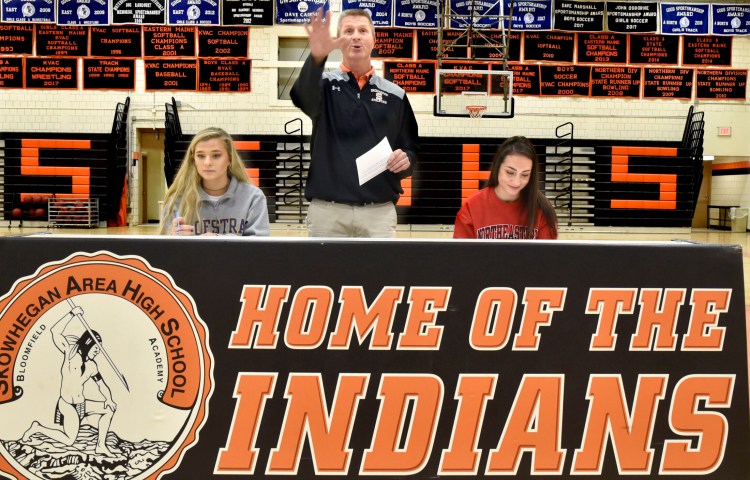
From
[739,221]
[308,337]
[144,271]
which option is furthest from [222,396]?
[739,221]

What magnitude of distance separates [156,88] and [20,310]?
1256 cm

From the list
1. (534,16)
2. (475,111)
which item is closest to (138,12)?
(475,111)

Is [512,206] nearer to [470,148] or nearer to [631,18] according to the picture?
[470,148]

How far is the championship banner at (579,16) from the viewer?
12836 millimetres

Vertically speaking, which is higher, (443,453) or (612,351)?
(612,351)

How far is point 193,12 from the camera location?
12.7 meters

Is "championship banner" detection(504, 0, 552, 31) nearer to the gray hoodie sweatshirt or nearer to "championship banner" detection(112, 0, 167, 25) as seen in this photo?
"championship banner" detection(112, 0, 167, 25)

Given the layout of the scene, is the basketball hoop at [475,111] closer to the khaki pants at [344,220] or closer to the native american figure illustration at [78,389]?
the khaki pants at [344,220]

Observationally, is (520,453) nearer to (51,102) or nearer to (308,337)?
(308,337)

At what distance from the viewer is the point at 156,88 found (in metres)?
13.1

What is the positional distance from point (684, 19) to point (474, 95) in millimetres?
5150

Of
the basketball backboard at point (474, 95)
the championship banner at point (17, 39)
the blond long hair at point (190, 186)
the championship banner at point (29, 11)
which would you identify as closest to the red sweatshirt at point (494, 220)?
the blond long hair at point (190, 186)

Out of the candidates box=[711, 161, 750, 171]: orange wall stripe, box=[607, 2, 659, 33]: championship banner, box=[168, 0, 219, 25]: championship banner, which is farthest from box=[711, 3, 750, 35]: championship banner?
box=[168, 0, 219, 25]: championship banner

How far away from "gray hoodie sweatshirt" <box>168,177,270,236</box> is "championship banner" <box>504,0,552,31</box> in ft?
37.9
